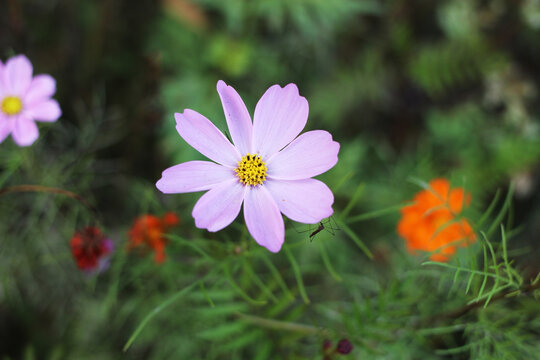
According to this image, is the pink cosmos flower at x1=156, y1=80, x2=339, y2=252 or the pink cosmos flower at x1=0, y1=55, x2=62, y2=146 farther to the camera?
the pink cosmos flower at x1=0, y1=55, x2=62, y2=146

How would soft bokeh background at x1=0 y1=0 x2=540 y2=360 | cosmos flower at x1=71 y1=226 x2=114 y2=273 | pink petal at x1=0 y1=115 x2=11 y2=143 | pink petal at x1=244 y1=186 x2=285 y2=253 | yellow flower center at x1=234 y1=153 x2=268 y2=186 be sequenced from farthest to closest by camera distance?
soft bokeh background at x1=0 y1=0 x2=540 y2=360 < cosmos flower at x1=71 y1=226 x2=114 y2=273 < pink petal at x1=0 y1=115 x2=11 y2=143 < yellow flower center at x1=234 y1=153 x2=268 y2=186 < pink petal at x1=244 y1=186 x2=285 y2=253

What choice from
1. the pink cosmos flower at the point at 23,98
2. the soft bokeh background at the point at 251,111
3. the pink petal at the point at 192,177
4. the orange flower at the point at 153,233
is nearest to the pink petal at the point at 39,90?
the pink cosmos flower at the point at 23,98

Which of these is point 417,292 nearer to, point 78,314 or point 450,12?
point 78,314

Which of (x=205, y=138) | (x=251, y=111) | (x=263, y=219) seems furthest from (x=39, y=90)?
(x=251, y=111)

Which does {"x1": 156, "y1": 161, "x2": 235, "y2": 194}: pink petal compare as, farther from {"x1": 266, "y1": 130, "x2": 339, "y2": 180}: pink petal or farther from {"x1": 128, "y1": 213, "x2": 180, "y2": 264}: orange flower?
{"x1": 128, "y1": 213, "x2": 180, "y2": 264}: orange flower

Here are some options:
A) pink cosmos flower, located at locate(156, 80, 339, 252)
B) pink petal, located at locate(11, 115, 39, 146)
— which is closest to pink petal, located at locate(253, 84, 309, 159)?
pink cosmos flower, located at locate(156, 80, 339, 252)

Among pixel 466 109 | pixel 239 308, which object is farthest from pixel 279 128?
pixel 466 109

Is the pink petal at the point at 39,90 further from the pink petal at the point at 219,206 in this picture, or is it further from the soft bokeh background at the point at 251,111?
the pink petal at the point at 219,206
